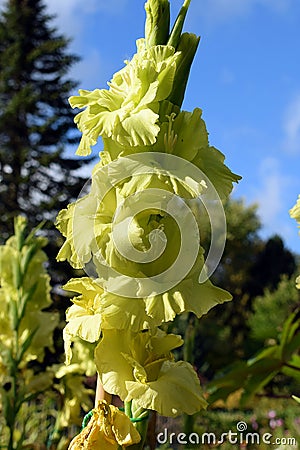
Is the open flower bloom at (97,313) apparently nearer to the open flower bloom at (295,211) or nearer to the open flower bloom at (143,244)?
the open flower bloom at (143,244)

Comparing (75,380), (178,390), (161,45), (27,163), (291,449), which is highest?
(27,163)

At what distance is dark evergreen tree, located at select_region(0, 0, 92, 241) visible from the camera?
17.0m

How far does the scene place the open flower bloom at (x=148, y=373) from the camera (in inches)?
32.2

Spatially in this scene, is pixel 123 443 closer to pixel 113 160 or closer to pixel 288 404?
pixel 113 160

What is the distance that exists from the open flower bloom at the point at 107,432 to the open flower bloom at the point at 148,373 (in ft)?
0.11

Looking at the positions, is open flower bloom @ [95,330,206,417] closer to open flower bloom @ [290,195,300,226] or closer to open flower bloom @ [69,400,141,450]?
open flower bloom @ [69,400,141,450]

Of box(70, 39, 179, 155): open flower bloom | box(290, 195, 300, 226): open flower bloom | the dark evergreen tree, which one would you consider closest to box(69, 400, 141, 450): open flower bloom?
box(70, 39, 179, 155): open flower bloom

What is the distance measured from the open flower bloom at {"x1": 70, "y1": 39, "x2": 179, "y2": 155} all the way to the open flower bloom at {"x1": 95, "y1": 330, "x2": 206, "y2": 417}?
0.30 meters

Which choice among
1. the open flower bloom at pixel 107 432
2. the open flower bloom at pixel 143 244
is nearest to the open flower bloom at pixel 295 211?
the open flower bloom at pixel 143 244

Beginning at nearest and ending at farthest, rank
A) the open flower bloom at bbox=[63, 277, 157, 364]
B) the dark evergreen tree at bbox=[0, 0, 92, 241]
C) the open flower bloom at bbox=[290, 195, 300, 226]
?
the open flower bloom at bbox=[63, 277, 157, 364] → the open flower bloom at bbox=[290, 195, 300, 226] → the dark evergreen tree at bbox=[0, 0, 92, 241]

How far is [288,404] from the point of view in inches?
412

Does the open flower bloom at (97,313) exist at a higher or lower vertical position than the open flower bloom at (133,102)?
lower

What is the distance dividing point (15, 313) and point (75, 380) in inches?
14.5

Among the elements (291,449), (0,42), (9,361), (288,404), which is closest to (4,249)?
(9,361)
